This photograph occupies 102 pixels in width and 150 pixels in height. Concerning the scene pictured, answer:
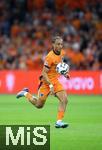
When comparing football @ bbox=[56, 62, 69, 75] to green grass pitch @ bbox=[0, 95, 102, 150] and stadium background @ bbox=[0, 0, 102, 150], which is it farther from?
stadium background @ bbox=[0, 0, 102, 150]

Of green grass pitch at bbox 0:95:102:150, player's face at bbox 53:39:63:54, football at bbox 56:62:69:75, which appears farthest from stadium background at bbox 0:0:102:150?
player's face at bbox 53:39:63:54

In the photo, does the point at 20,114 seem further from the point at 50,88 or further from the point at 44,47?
the point at 44,47

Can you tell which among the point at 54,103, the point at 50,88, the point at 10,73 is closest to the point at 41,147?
the point at 50,88

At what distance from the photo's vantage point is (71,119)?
19.1 m

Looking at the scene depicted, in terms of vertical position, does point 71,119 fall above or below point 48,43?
below

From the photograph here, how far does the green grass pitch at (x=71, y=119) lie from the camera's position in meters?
13.5

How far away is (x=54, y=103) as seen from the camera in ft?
86.3

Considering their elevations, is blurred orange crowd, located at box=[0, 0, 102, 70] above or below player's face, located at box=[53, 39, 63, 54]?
above

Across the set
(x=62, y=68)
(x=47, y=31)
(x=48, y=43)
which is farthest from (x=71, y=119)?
(x=47, y=31)

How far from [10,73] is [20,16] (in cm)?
440

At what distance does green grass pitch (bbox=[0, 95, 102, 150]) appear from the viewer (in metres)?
13.5

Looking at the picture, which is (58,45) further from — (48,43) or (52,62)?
(48,43)

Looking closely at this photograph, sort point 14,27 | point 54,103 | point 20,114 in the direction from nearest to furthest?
point 20,114 → point 54,103 → point 14,27

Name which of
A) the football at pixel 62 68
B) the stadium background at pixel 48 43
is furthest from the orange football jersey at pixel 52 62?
the stadium background at pixel 48 43
